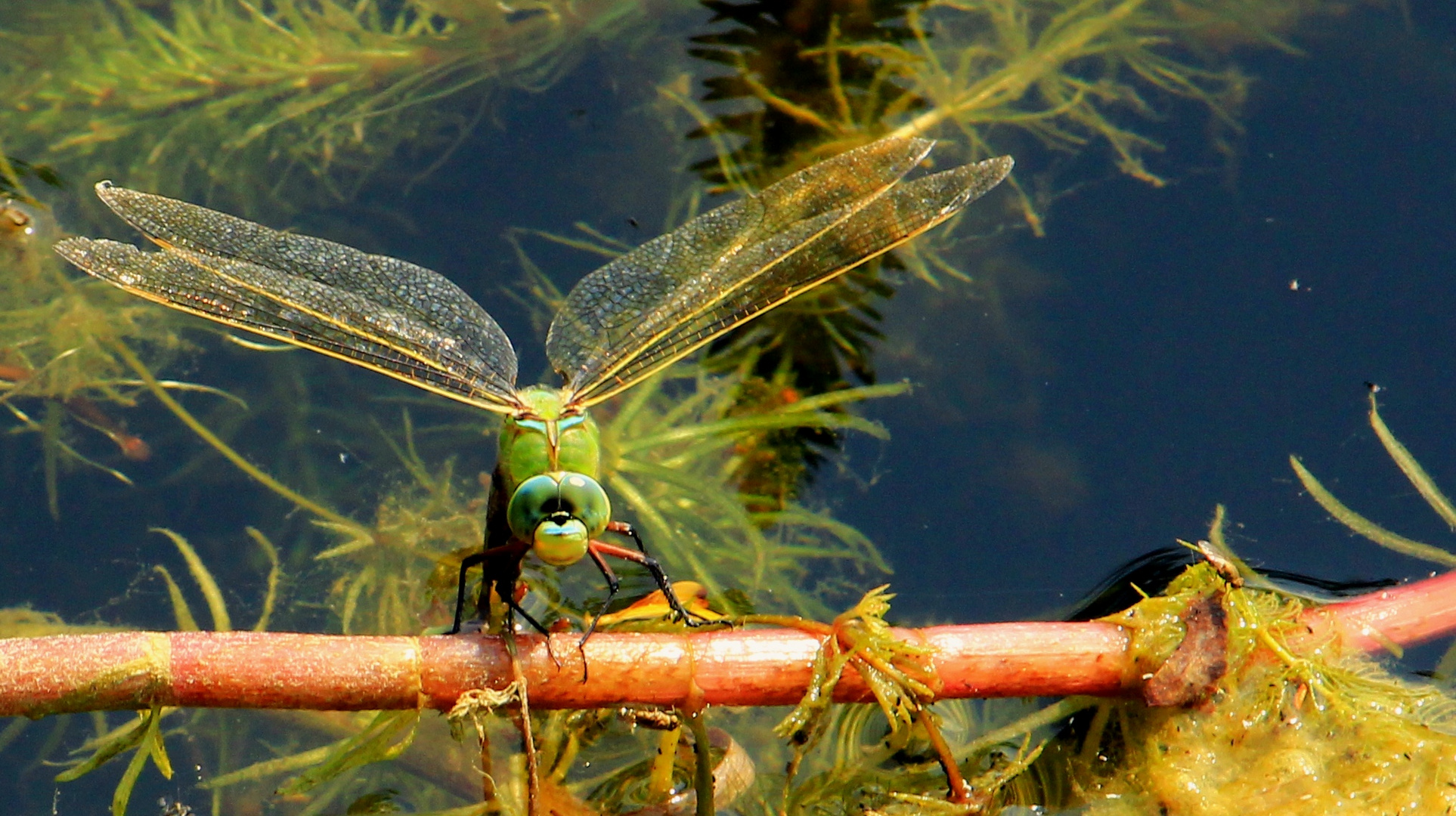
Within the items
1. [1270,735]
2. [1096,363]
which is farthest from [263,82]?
[1270,735]

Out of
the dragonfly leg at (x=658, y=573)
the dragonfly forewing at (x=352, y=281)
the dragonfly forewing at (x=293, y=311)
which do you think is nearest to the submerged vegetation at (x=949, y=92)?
the dragonfly forewing at (x=352, y=281)

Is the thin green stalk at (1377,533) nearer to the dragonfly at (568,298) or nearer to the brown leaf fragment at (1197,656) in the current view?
the brown leaf fragment at (1197,656)

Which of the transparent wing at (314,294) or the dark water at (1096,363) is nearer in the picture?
the transparent wing at (314,294)

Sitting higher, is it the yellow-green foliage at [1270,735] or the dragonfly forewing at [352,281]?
the dragonfly forewing at [352,281]

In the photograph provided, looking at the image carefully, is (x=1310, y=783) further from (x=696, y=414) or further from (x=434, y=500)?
(x=434, y=500)

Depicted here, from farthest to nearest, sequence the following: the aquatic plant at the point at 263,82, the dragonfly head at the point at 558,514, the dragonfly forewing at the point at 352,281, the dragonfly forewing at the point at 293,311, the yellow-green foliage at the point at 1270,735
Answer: the aquatic plant at the point at 263,82, the dragonfly forewing at the point at 352,281, the dragonfly forewing at the point at 293,311, the dragonfly head at the point at 558,514, the yellow-green foliage at the point at 1270,735

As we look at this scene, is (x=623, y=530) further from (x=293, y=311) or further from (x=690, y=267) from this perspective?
(x=293, y=311)

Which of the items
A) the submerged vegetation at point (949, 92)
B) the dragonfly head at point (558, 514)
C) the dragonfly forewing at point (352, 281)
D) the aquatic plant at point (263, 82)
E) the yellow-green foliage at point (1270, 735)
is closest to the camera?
the yellow-green foliage at point (1270, 735)
